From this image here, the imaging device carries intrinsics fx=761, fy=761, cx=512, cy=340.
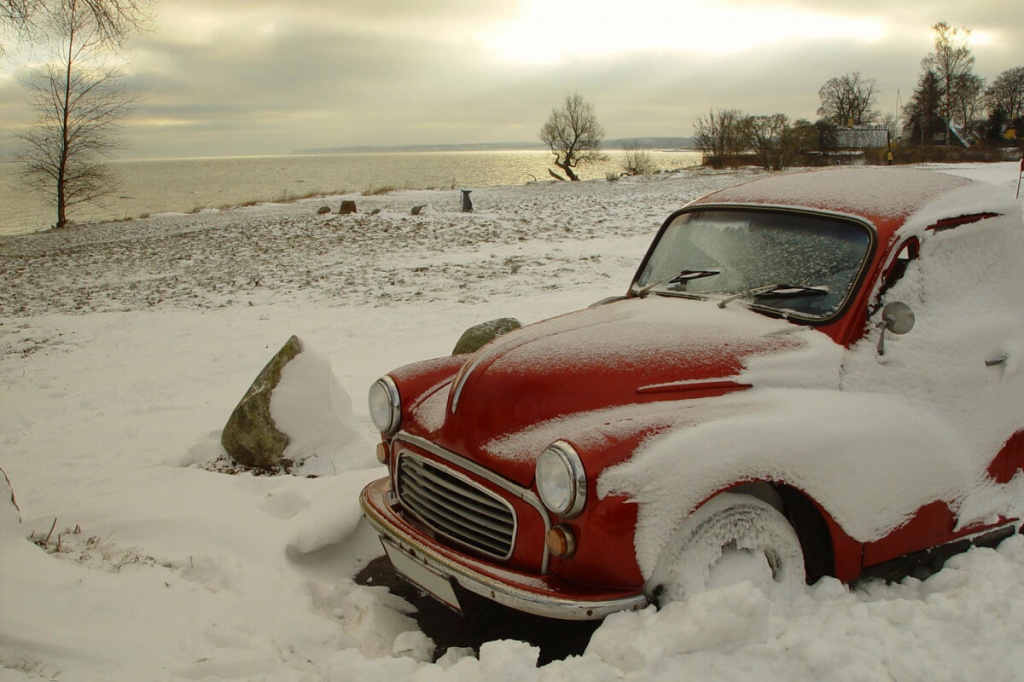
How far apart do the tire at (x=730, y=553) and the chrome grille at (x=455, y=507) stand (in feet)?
1.80

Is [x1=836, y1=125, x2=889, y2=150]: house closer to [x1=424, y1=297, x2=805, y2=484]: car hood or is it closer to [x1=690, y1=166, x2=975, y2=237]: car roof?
[x1=690, y1=166, x2=975, y2=237]: car roof

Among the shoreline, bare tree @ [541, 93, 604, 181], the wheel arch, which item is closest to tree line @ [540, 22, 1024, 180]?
bare tree @ [541, 93, 604, 181]

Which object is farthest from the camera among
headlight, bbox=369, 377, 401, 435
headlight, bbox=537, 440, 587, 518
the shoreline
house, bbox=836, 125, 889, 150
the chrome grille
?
house, bbox=836, 125, 889, 150

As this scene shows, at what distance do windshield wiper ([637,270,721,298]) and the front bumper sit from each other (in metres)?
1.68

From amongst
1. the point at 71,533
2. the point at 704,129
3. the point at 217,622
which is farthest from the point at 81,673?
the point at 704,129

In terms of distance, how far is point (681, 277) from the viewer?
3801 millimetres

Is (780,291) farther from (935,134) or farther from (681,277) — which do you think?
(935,134)

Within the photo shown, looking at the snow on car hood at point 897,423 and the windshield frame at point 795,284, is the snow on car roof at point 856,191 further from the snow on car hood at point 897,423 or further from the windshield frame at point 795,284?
the snow on car hood at point 897,423

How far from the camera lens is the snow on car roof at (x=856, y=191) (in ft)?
10.8

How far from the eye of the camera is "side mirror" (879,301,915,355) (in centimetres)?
298

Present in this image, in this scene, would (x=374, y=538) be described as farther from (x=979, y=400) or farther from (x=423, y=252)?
(x=423, y=252)

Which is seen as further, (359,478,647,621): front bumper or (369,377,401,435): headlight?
(369,377,401,435): headlight

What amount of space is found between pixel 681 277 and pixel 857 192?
0.88m

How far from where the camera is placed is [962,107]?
63344mm
